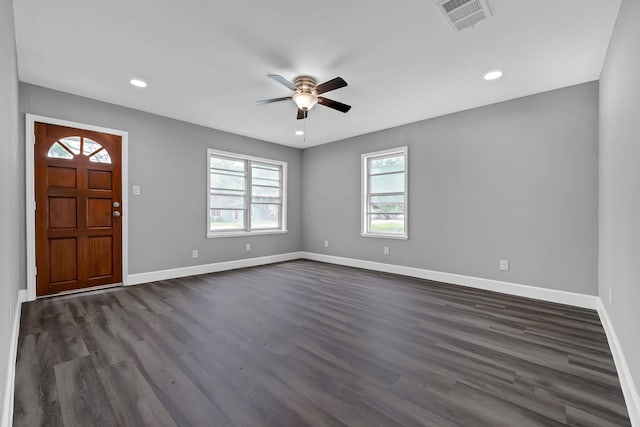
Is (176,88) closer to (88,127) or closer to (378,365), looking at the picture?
(88,127)

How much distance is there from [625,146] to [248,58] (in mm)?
3063

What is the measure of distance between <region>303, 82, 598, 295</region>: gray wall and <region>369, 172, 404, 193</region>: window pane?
257 mm

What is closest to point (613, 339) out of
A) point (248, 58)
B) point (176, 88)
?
point (248, 58)

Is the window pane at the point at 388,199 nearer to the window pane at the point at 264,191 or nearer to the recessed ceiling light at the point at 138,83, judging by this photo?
the window pane at the point at 264,191

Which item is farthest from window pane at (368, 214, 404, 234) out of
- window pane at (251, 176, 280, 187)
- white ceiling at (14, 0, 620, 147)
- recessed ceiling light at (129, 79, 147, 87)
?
recessed ceiling light at (129, 79, 147, 87)

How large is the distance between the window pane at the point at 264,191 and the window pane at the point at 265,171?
0.23 m

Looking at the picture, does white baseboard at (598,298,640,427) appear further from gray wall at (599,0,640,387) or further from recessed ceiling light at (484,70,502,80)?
recessed ceiling light at (484,70,502,80)

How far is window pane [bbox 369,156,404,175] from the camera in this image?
16.2ft

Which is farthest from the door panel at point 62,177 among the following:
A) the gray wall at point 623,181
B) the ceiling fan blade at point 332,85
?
the gray wall at point 623,181

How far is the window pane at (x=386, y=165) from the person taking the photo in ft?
16.2

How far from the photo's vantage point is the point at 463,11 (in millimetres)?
2078

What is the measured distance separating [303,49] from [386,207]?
3.21 m

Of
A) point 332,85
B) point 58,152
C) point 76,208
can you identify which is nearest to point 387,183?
point 332,85

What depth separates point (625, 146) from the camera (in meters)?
1.88
